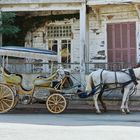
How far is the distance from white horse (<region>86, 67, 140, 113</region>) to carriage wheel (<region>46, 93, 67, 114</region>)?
45.7 inches

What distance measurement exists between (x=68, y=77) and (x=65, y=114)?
1380mm

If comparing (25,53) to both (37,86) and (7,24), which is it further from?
(7,24)

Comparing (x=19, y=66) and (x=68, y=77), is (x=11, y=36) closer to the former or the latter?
(x=19, y=66)

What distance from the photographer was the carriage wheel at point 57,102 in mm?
16672

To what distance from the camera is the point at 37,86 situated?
17.0m

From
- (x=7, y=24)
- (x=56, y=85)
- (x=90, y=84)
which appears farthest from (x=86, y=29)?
(x=56, y=85)

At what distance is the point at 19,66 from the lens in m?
20.8

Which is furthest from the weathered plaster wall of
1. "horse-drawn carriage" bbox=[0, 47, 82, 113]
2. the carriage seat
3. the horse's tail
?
the carriage seat

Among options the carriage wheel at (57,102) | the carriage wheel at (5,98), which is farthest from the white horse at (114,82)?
the carriage wheel at (5,98)

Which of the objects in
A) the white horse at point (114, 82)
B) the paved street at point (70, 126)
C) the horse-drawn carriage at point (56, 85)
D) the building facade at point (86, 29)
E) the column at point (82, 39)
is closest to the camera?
the paved street at point (70, 126)

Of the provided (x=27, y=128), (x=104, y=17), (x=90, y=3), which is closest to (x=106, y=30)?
(x=104, y=17)

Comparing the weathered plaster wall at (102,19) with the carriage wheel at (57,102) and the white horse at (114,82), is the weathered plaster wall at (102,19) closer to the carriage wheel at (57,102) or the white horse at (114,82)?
the white horse at (114,82)

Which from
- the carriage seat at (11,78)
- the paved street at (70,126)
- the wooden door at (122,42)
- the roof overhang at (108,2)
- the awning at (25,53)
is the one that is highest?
the roof overhang at (108,2)

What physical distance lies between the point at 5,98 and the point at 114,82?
4.00 m
